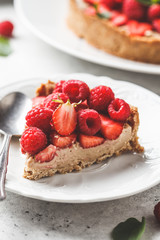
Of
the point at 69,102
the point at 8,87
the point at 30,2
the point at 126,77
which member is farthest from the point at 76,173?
the point at 30,2

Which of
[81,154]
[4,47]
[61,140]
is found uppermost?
[61,140]

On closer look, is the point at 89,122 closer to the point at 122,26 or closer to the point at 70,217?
the point at 70,217

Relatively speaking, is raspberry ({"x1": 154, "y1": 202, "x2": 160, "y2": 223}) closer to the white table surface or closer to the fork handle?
the white table surface

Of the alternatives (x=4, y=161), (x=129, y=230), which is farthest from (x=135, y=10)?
(x=129, y=230)

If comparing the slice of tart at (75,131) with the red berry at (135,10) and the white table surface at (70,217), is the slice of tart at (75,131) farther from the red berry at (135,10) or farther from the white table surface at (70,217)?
the red berry at (135,10)

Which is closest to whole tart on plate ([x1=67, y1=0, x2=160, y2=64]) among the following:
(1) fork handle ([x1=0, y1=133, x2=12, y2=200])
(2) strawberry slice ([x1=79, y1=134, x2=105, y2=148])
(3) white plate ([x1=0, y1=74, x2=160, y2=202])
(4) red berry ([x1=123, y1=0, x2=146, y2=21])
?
(4) red berry ([x1=123, y1=0, x2=146, y2=21])

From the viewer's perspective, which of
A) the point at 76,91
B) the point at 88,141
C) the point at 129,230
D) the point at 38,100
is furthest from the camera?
the point at 38,100
